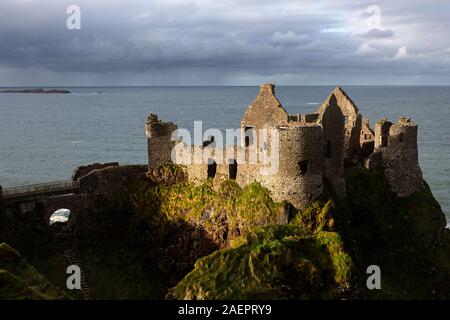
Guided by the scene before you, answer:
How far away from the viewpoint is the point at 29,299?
14.0 metres

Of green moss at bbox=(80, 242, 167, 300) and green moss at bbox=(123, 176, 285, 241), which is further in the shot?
green moss at bbox=(80, 242, 167, 300)

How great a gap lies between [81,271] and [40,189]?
23.3 feet

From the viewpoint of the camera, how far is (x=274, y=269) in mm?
21281

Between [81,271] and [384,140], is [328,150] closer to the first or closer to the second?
[384,140]

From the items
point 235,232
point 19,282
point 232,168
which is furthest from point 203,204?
point 19,282

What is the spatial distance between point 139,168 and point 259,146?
1122 cm

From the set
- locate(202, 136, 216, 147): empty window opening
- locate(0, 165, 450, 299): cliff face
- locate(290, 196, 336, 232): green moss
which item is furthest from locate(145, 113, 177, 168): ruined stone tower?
locate(290, 196, 336, 232): green moss

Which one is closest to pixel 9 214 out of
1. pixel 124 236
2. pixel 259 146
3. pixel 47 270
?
pixel 47 270

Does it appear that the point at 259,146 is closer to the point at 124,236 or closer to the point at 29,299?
the point at 124,236

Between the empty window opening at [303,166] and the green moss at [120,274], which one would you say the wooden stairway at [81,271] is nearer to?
the green moss at [120,274]

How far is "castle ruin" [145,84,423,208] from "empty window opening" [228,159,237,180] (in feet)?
0.15

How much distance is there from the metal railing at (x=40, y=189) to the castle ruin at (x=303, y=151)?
598 cm

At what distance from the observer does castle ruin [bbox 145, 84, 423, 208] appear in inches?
1182

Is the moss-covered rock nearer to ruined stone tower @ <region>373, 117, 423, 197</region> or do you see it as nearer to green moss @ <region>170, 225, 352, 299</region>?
green moss @ <region>170, 225, 352, 299</region>
